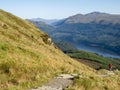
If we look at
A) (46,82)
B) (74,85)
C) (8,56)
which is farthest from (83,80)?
(8,56)

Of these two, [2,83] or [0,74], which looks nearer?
[2,83]

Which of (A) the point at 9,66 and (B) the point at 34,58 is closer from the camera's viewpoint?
(A) the point at 9,66

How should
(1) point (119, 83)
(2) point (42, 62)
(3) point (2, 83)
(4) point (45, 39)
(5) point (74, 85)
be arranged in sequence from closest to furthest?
(3) point (2, 83), (5) point (74, 85), (1) point (119, 83), (2) point (42, 62), (4) point (45, 39)

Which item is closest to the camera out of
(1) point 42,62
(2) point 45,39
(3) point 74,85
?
(3) point 74,85

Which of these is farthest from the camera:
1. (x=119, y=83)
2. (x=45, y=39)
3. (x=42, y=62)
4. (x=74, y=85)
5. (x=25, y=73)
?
(x=45, y=39)

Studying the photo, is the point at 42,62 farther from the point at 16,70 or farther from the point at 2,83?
the point at 2,83

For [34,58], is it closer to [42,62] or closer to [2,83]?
[42,62]

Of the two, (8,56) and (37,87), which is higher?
(8,56)

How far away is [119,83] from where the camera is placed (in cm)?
2381

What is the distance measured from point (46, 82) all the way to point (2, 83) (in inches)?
129

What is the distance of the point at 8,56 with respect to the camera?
2450cm

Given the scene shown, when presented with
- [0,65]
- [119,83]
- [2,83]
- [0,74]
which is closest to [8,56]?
[0,65]

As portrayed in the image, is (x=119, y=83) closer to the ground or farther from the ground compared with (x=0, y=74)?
closer to the ground

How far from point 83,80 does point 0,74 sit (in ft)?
19.6
